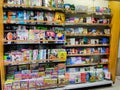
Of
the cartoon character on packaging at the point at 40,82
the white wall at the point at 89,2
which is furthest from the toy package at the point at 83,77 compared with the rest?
the white wall at the point at 89,2

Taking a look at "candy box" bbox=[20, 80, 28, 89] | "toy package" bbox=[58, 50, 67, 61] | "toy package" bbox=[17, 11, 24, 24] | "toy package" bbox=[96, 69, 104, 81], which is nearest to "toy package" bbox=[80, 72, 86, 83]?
"toy package" bbox=[96, 69, 104, 81]

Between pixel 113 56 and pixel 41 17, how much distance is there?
6.73ft

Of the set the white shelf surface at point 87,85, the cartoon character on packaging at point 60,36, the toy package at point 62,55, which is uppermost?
the cartoon character on packaging at point 60,36

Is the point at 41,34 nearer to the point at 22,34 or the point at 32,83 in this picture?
the point at 22,34

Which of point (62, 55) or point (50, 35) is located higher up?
point (50, 35)

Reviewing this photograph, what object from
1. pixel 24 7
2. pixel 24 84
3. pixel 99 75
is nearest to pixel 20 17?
pixel 24 7

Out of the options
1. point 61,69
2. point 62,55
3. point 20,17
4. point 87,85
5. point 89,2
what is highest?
point 89,2

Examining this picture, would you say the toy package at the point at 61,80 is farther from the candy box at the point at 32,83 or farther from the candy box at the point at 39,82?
the candy box at the point at 32,83

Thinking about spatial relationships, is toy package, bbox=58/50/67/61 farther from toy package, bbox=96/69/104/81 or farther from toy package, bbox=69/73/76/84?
toy package, bbox=96/69/104/81

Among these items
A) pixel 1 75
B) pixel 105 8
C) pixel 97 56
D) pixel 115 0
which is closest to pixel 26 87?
Result: pixel 1 75

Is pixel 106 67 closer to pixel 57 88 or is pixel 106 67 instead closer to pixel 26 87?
pixel 57 88

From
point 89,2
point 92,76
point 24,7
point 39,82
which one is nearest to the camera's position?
point 24,7

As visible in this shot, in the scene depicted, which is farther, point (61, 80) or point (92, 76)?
point (92, 76)

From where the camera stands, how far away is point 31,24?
349 centimetres
